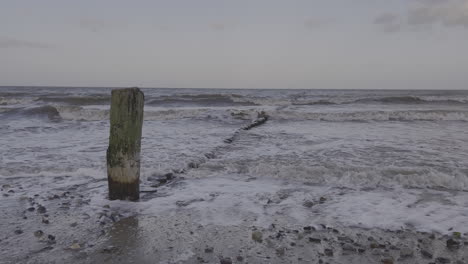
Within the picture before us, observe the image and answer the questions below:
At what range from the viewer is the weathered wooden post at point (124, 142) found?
4367mm

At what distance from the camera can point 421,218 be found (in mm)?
4102

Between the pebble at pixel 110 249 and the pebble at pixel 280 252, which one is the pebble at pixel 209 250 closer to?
the pebble at pixel 280 252

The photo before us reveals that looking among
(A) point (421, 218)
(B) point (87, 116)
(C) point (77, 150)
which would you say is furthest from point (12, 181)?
(B) point (87, 116)

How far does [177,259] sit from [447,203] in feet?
11.8

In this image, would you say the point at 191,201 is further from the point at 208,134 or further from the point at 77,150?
the point at 208,134

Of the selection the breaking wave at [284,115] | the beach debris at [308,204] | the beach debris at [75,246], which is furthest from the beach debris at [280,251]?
the breaking wave at [284,115]

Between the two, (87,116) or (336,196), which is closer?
(336,196)

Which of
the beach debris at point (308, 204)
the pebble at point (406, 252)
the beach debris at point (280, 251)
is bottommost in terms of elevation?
the beach debris at point (280, 251)

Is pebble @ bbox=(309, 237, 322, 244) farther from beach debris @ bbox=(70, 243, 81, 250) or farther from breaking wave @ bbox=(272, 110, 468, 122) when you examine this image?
breaking wave @ bbox=(272, 110, 468, 122)

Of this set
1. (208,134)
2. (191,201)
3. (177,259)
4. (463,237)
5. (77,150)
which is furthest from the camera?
(208,134)

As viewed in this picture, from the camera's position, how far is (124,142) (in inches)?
175

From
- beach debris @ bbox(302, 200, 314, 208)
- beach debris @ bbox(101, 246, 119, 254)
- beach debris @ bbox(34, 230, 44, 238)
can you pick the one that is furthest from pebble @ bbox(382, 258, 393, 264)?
beach debris @ bbox(34, 230, 44, 238)

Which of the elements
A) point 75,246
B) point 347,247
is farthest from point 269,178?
point 75,246

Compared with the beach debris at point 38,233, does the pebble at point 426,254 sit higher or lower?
A: higher
